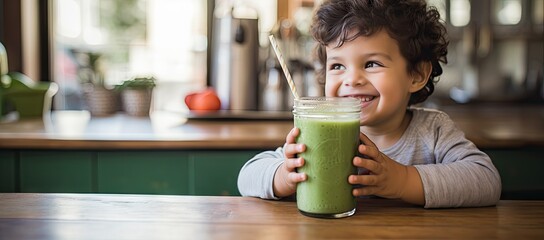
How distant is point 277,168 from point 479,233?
1.13 feet

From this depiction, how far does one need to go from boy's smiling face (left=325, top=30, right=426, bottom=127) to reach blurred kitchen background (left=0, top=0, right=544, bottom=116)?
3.84 feet

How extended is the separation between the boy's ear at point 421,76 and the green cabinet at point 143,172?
2.39ft

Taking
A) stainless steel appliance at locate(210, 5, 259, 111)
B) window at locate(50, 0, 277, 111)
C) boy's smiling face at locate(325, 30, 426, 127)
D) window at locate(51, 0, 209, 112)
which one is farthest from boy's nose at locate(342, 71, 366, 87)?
window at locate(51, 0, 209, 112)

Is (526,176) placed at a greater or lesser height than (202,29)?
lesser

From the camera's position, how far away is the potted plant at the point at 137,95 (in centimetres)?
227

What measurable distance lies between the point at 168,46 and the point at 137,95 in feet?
1.88

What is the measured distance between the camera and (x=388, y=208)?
0.91 meters

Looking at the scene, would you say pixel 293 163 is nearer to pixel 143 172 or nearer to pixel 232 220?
pixel 232 220

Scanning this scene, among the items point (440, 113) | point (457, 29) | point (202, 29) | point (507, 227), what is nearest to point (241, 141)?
point (440, 113)

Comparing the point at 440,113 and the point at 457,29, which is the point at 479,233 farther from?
the point at 457,29

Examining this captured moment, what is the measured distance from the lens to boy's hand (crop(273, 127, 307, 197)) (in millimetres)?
840

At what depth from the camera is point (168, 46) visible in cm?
279

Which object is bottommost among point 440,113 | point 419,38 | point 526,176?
point 526,176

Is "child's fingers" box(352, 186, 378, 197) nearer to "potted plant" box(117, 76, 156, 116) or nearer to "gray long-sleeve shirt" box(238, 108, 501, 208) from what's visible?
"gray long-sleeve shirt" box(238, 108, 501, 208)
